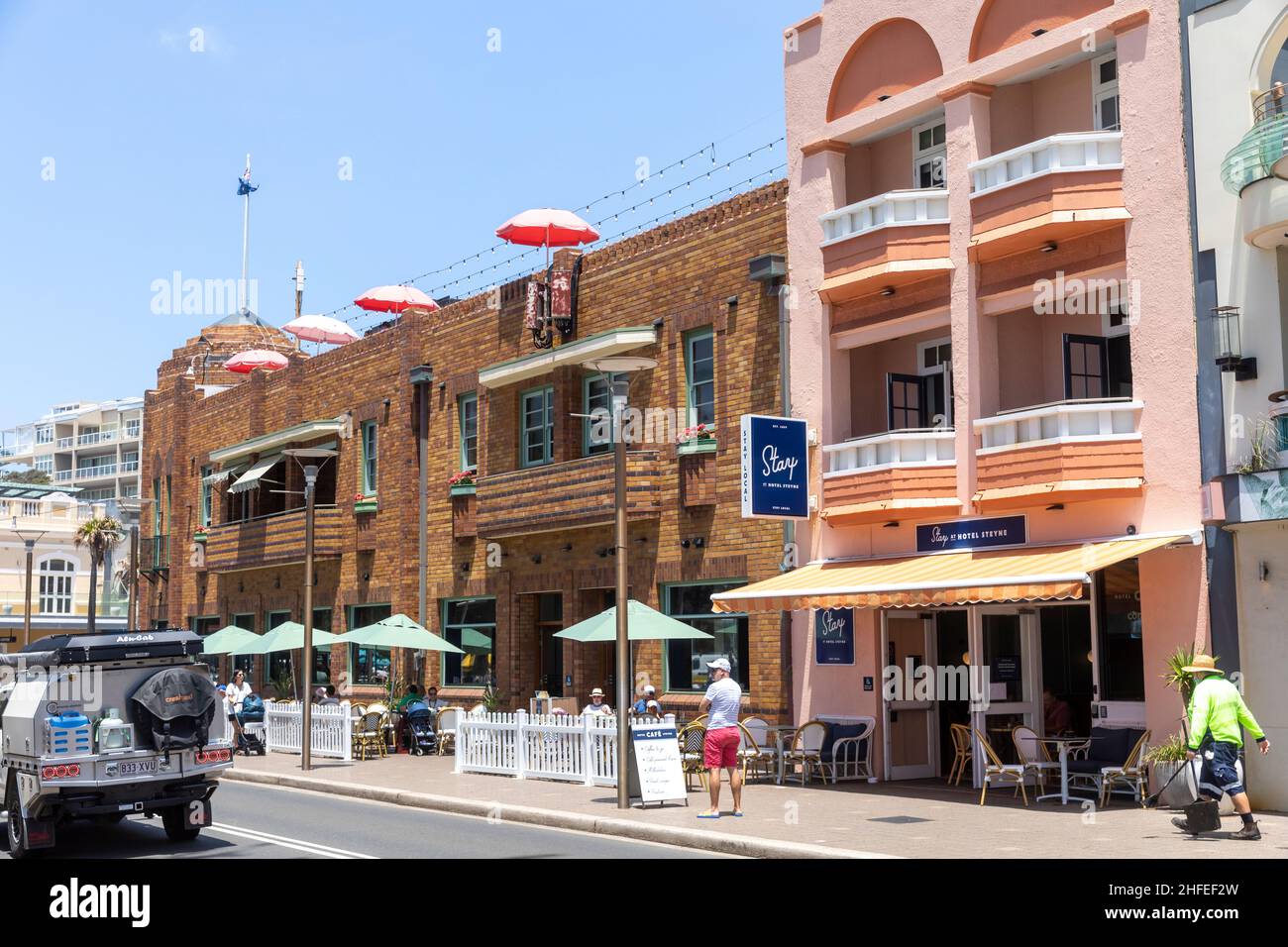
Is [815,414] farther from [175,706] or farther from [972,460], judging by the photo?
[175,706]

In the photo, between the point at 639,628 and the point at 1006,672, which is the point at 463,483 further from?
the point at 1006,672

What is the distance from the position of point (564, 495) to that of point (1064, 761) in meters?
11.1

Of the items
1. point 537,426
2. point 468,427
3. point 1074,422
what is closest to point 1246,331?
point 1074,422

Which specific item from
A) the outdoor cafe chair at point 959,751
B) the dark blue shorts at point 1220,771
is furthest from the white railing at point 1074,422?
the dark blue shorts at point 1220,771

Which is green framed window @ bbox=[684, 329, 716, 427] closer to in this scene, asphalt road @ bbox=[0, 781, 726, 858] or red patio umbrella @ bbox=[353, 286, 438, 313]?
asphalt road @ bbox=[0, 781, 726, 858]

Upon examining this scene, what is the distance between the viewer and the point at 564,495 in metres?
25.7

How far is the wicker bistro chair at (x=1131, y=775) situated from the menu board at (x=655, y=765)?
4.89 metres

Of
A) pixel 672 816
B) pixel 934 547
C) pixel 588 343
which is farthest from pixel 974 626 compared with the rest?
pixel 588 343

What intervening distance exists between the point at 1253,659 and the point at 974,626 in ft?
13.1

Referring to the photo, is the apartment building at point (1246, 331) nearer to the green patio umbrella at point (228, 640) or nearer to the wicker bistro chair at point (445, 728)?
the wicker bistro chair at point (445, 728)

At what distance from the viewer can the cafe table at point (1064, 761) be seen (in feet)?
56.0

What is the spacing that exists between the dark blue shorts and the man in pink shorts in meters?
→ 4.92

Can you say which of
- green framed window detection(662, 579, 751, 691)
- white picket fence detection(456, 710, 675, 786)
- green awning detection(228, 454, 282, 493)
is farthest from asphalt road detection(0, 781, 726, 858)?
green awning detection(228, 454, 282, 493)

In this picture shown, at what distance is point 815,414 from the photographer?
2197cm
